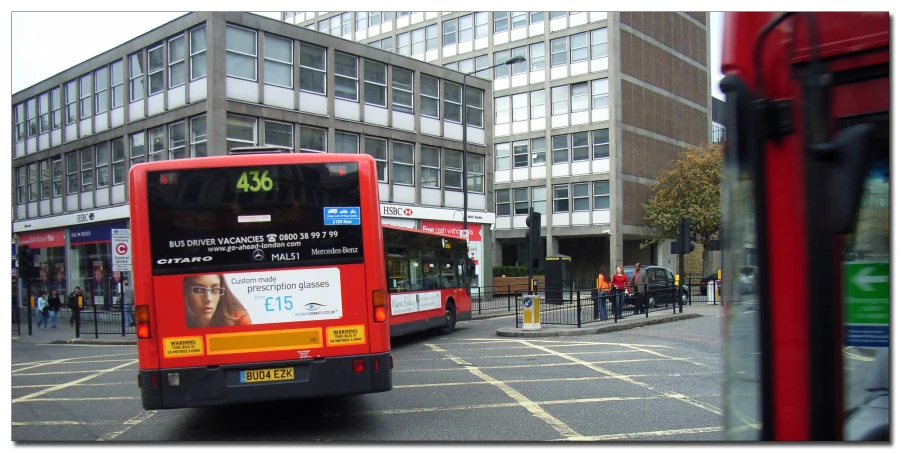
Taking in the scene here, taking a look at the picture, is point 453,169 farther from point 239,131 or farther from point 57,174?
point 57,174

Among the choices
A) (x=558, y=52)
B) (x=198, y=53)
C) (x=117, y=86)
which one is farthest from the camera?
(x=558, y=52)

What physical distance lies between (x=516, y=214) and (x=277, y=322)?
40.9 meters

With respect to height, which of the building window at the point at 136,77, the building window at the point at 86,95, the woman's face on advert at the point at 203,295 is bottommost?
the woman's face on advert at the point at 203,295

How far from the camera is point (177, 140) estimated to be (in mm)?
25047

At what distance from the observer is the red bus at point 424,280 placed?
49.9ft

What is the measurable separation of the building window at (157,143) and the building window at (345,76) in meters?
6.46

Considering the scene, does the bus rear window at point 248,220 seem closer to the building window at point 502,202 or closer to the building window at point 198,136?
the building window at point 198,136

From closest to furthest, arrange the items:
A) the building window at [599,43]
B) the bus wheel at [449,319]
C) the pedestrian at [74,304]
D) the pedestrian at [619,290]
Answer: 1. the bus wheel at [449,319]
2. the pedestrian at [619,290]
3. the pedestrian at [74,304]
4. the building window at [599,43]

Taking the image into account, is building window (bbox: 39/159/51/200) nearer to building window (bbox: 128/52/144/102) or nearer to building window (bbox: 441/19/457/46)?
building window (bbox: 128/52/144/102)

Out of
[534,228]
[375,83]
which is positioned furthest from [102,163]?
[534,228]

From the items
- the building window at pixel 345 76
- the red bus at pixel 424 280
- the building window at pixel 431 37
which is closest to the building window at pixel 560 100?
the building window at pixel 431 37

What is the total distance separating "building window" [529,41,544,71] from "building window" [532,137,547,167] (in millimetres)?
4308

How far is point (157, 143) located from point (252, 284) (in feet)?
68.4

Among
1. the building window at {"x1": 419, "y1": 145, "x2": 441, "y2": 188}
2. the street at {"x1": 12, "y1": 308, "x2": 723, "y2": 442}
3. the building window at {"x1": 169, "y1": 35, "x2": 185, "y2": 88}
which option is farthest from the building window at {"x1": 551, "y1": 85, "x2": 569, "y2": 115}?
the street at {"x1": 12, "y1": 308, "x2": 723, "y2": 442}
